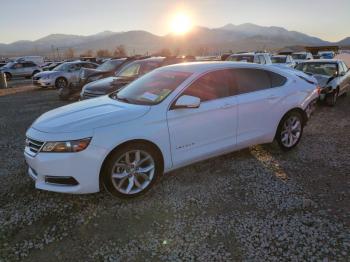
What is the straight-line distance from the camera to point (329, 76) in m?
10.2

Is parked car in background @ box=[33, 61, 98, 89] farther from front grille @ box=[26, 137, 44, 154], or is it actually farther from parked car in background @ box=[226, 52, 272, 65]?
front grille @ box=[26, 137, 44, 154]

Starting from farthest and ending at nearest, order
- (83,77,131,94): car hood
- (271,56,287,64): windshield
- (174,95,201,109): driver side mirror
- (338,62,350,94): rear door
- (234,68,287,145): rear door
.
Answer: (271,56,287,64): windshield, (338,62,350,94): rear door, (83,77,131,94): car hood, (234,68,287,145): rear door, (174,95,201,109): driver side mirror

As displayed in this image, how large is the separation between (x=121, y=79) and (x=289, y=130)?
5531 millimetres

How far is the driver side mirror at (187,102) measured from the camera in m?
4.01

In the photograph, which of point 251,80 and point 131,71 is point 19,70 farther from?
point 251,80

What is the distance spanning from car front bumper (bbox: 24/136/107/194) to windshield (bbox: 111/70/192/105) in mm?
1086

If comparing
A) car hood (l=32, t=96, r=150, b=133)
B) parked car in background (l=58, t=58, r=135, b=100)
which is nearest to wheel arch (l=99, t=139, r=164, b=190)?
car hood (l=32, t=96, r=150, b=133)

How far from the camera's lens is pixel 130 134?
12.1 ft

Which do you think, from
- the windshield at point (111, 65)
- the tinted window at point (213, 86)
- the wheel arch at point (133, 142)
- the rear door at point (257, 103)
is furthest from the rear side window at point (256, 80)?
the windshield at point (111, 65)

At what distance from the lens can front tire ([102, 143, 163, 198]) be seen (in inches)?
146

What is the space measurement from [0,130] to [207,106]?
6.06 meters

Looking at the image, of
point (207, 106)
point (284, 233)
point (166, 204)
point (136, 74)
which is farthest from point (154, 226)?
point (136, 74)

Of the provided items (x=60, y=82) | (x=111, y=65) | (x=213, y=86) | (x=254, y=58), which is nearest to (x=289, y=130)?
(x=213, y=86)

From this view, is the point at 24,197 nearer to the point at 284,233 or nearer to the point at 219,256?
the point at 219,256
